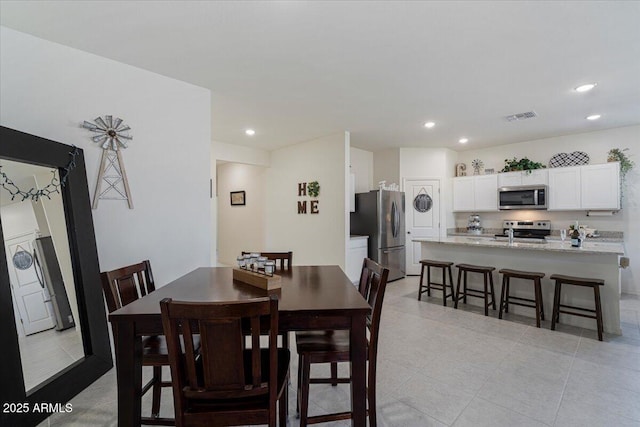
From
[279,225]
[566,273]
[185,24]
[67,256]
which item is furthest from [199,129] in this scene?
[566,273]

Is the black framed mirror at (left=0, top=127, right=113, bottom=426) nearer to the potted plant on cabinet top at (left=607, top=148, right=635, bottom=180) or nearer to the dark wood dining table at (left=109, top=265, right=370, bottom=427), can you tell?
the dark wood dining table at (left=109, top=265, right=370, bottom=427)

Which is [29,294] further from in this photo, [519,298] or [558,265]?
[558,265]

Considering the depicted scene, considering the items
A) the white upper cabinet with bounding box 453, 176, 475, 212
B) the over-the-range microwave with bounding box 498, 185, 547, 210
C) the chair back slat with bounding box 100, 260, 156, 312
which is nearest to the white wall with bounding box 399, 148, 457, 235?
the white upper cabinet with bounding box 453, 176, 475, 212

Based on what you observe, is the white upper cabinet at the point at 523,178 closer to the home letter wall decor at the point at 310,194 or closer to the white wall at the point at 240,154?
the home letter wall decor at the point at 310,194

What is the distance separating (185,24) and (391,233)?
4.50 metres

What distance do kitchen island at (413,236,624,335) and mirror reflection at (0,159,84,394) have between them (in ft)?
13.5

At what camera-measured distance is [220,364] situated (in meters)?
1.17

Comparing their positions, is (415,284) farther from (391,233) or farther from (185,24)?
(185,24)

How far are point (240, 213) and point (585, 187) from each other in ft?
21.5


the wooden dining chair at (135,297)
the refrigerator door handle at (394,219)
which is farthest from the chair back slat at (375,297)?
the refrigerator door handle at (394,219)

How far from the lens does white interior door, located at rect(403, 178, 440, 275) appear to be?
6125mm

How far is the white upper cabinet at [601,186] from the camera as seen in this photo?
457cm

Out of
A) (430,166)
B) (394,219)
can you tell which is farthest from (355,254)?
(430,166)

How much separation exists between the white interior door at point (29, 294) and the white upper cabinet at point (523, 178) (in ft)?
21.3
